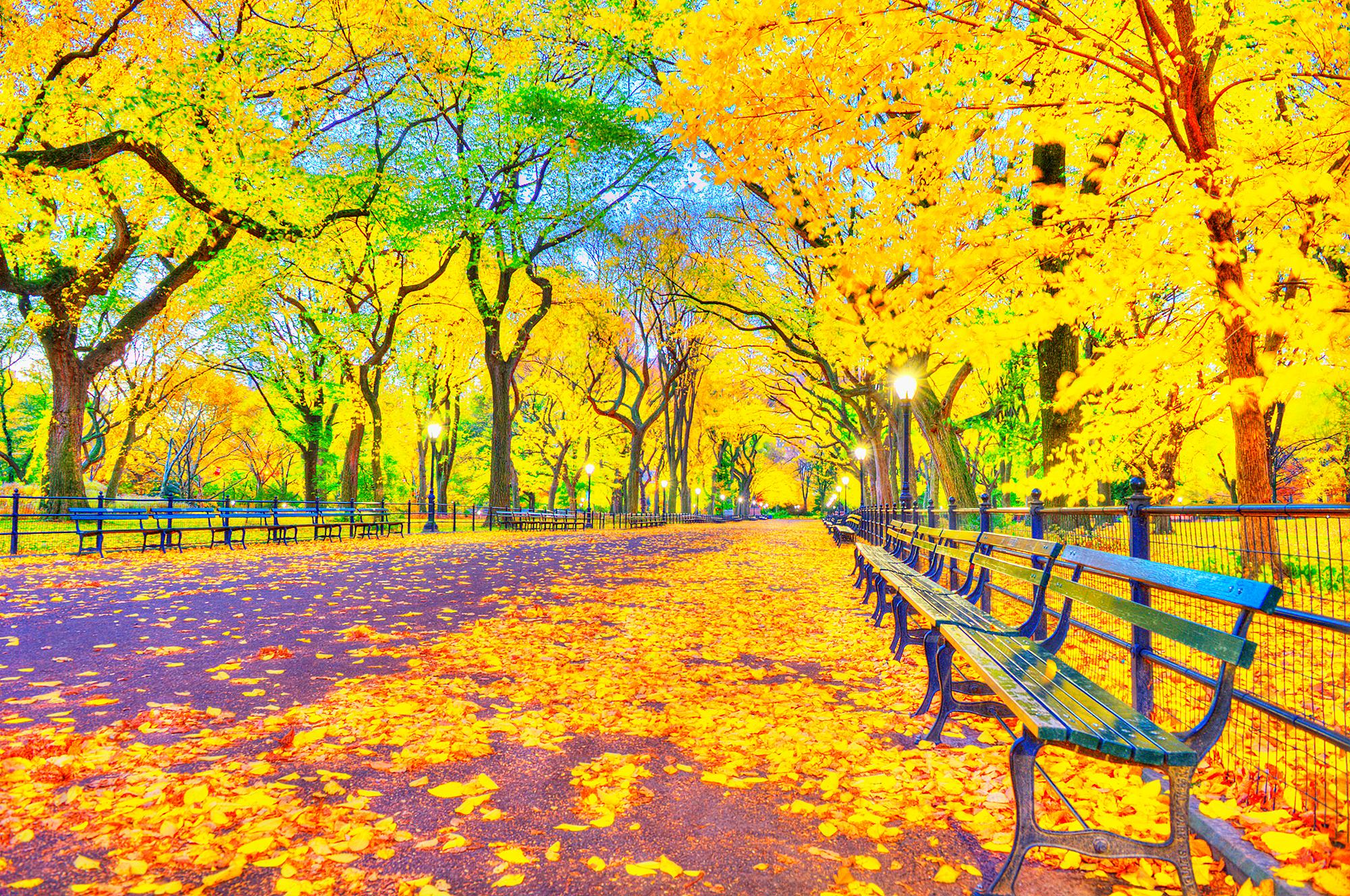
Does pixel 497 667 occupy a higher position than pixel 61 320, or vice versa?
pixel 61 320

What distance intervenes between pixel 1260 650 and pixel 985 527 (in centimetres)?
195

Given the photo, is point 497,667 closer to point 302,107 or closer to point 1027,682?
point 1027,682

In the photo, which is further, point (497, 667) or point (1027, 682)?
point (497, 667)

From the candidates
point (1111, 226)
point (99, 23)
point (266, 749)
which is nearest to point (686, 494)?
point (99, 23)

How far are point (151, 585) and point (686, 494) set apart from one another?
3300 centimetres

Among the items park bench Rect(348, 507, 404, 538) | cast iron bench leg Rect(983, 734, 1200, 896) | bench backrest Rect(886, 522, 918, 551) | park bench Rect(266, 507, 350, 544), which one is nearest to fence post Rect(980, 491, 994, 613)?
bench backrest Rect(886, 522, 918, 551)

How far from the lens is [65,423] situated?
1559 centimetres

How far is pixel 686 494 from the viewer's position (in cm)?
4053

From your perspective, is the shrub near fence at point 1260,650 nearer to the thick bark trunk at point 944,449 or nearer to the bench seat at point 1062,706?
the bench seat at point 1062,706

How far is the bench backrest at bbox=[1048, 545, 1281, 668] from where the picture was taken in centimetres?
198

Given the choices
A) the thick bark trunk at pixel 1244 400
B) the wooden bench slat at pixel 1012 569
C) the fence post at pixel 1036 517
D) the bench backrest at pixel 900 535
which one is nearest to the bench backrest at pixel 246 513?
the bench backrest at pixel 900 535

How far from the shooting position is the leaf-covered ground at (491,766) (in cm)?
232

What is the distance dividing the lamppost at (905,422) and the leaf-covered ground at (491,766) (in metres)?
7.15

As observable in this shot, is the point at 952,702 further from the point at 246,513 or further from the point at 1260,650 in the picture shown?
the point at 246,513
